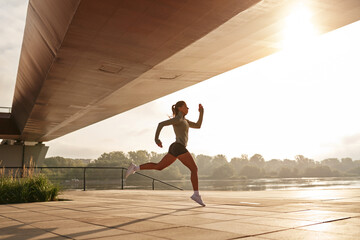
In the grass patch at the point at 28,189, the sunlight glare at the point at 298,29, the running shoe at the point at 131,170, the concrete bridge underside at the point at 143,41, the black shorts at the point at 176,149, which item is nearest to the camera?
the black shorts at the point at 176,149

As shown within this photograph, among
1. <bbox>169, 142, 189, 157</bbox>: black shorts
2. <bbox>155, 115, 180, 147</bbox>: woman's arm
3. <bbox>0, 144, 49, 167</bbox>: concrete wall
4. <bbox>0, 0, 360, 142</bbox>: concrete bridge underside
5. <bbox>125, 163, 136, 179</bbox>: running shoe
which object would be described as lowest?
<bbox>125, 163, 136, 179</bbox>: running shoe

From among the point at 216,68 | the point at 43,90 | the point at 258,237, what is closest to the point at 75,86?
the point at 43,90

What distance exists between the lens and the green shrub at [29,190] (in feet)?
30.9

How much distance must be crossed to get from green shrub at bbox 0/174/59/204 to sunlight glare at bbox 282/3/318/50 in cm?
739

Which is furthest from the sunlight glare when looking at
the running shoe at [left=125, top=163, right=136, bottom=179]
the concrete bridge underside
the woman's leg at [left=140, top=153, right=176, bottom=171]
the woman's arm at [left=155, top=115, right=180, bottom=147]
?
the running shoe at [left=125, top=163, right=136, bottom=179]

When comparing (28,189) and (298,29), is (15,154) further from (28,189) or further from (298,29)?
(298,29)

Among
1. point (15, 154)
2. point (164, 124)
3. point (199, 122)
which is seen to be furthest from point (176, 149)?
point (15, 154)

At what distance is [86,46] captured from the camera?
8703mm

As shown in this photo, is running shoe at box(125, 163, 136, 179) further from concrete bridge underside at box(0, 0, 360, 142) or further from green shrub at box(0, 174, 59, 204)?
green shrub at box(0, 174, 59, 204)

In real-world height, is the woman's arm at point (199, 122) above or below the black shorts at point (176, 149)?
above

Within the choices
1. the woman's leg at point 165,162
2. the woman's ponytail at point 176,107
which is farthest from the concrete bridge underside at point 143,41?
the woman's leg at point 165,162

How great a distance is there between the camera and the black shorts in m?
6.16

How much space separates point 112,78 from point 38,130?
48.9 ft

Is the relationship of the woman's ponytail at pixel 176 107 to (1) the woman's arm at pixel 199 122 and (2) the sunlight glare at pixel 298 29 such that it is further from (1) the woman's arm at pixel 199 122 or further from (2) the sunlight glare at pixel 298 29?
(2) the sunlight glare at pixel 298 29
